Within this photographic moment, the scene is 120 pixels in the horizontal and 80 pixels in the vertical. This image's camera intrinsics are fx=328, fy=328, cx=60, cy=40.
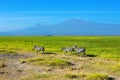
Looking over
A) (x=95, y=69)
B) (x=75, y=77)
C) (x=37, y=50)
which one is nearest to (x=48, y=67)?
(x=95, y=69)

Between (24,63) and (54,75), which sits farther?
(24,63)

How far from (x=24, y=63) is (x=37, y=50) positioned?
→ 1305 centimetres

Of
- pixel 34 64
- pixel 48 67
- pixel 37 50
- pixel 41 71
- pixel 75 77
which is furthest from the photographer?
pixel 37 50

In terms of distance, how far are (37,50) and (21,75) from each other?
20.3 m

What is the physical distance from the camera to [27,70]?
2717 centimetres

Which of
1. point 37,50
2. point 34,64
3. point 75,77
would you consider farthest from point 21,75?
point 37,50

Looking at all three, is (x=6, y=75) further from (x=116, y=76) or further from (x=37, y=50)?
(x=37, y=50)

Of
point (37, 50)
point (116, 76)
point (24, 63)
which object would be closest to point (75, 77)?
point (116, 76)

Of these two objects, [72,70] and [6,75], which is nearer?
[6,75]

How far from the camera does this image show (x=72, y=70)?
27344mm

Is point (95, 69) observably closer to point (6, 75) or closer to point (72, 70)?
point (72, 70)

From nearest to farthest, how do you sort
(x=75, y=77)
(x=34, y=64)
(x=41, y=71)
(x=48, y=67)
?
(x=75, y=77)
(x=41, y=71)
(x=48, y=67)
(x=34, y=64)

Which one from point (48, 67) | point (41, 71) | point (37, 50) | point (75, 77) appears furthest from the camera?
point (37, 50)

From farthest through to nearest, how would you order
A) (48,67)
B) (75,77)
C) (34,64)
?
(34,64) < (48,67) < (75,77)
